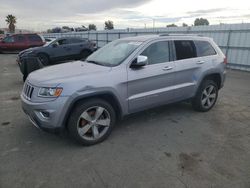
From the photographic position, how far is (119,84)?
355 centimetres

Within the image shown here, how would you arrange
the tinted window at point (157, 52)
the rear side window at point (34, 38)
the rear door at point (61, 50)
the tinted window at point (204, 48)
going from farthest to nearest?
the rear side window at point (34, 38) → the rear door at point (61, 50) → the tinted window at point (204, 48) → the tinted window at point (157, 52)

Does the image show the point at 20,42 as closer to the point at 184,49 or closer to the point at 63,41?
the point at 63,41

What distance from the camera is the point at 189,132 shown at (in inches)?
159

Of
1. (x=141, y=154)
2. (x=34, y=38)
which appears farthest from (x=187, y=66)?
(x=34, y=38)

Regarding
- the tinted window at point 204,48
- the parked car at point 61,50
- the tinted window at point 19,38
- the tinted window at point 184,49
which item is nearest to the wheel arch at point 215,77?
the tinted window at point 204,48

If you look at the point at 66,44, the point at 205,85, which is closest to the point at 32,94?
the point at 205,85

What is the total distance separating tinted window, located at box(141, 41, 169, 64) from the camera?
4.00 meters

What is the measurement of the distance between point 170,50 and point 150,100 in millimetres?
1110

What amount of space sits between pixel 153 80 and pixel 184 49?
1153 millimetres

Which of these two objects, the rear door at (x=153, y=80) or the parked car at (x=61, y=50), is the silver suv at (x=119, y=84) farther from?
the parked car at (x=61, y=50)

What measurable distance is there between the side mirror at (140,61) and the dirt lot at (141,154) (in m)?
1.24

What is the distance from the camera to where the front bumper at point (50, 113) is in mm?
3094

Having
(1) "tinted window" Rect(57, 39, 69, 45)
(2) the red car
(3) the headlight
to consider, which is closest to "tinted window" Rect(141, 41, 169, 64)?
(3) the headlight

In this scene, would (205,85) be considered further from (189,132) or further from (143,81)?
(143,81)
